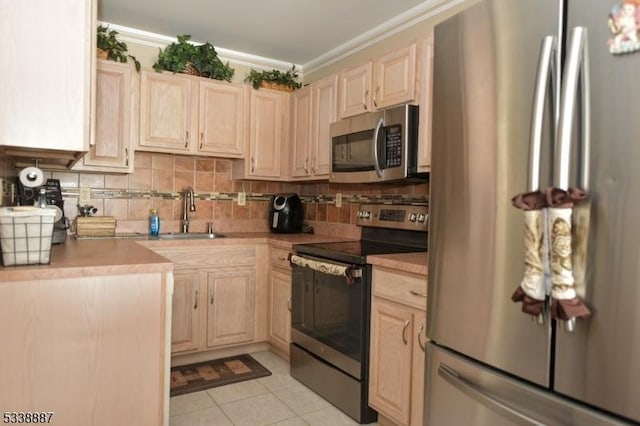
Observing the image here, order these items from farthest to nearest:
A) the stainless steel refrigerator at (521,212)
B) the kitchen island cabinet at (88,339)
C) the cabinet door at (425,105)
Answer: the cabinet door at (425,105) < the kitchen island cabinet at (88,339) < the stainless steel refrigerator at (521,212)

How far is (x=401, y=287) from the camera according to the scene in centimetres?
201

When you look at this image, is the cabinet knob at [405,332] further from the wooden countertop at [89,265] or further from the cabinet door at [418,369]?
the wooden countertop at [89,265]

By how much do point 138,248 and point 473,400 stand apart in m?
1.64

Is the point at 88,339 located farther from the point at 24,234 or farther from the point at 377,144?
the point at 377,144

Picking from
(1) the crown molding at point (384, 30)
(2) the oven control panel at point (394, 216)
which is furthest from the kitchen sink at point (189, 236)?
(1) the crown molding at point (384, 30)

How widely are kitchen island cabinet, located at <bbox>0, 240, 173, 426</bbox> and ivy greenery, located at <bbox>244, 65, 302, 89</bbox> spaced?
86.3 inches

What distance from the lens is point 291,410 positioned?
2.39m

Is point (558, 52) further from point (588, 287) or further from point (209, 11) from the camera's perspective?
point (209, 11)

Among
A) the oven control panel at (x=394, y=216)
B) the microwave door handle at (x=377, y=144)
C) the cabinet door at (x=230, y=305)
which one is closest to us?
the microwave door handle at (x=377, y=144)

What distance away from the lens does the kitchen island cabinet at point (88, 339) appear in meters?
1.41

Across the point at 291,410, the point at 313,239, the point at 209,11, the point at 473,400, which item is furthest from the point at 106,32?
the point at 473,400

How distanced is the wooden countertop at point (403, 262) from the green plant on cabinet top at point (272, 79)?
198 centimetres

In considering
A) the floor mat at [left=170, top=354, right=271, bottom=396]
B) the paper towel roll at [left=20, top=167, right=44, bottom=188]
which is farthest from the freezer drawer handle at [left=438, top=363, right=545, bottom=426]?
the paper towel roll at [left=20, top=167, right=44, bottom=188]

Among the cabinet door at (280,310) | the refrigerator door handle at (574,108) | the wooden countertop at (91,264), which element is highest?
the refrigerator door handle at (574,108)
